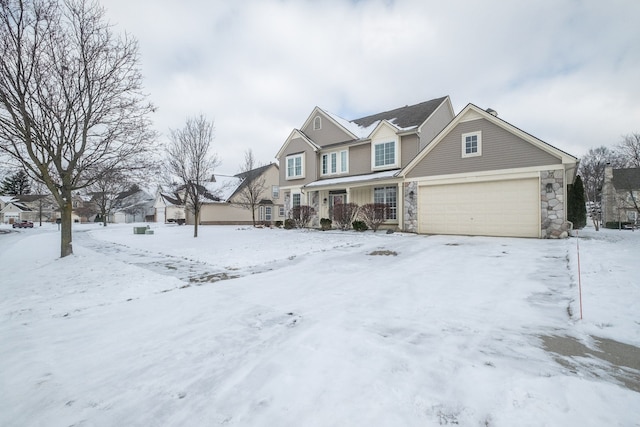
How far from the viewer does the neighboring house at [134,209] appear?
4779cm

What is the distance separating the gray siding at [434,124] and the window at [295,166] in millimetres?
8704

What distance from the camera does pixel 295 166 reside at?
21.5 metres

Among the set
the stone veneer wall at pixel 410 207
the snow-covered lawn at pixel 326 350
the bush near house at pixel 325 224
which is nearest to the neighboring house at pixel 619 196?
the stone veneer wall at pixel 410 207

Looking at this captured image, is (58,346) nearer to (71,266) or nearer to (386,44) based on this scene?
(71,266)

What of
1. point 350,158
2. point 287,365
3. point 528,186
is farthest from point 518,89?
point 287,365

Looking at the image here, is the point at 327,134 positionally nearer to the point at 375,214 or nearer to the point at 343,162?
the point at 343,162

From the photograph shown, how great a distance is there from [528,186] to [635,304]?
942 centimetres

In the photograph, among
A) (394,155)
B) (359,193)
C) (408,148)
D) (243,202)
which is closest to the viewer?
(408,148)

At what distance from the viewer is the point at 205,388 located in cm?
235

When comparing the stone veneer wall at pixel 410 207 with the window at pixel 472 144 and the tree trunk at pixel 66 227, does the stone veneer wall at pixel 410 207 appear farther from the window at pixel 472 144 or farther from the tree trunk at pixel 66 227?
the tree trunk at pixel 66 227

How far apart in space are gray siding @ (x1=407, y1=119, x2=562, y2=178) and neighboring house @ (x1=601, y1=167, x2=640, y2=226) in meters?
24.7

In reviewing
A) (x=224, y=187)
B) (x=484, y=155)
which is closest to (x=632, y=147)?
(x=484, y=155)

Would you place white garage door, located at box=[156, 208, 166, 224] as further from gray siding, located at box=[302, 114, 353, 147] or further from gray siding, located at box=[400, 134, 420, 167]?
gray siding, located at box=[400, 134, 420, 167]

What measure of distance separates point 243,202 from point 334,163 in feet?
46.6
